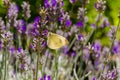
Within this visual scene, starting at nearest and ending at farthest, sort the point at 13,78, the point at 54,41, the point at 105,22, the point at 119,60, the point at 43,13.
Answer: the point at 43,13
the point at 54,41
the point at 13,78
the point at 105,22
the point at 119,60

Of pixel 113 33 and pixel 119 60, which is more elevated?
pixel 113 33

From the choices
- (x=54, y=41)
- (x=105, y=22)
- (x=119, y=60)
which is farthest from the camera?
(x=119, y=60)

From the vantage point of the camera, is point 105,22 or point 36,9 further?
point 36,9

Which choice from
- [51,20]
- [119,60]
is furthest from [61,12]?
[119,60]

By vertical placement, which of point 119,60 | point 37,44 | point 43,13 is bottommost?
point 119,60

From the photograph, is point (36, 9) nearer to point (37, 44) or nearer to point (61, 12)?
point (61, 12)

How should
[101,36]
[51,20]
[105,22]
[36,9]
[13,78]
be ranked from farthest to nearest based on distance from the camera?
1. [101,36]
2. [36,9]
3. [105,22]
4. [13,78]
5. [51,20]

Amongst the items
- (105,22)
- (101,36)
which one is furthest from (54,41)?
(101,36)

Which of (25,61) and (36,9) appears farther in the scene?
(36,9)

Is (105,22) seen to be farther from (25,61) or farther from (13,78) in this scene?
(25,61)
